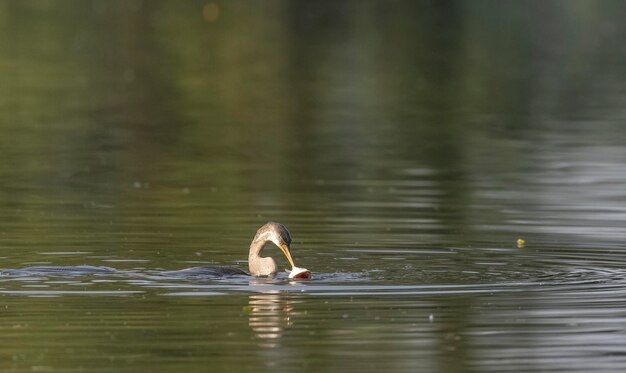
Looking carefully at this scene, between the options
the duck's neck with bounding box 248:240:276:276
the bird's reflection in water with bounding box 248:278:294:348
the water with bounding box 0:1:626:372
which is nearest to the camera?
the water with bounding box 0:1:626:372

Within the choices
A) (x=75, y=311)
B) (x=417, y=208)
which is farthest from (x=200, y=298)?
(x=417, y=208)

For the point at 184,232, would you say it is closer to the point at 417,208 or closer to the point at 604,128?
the point at 417,208

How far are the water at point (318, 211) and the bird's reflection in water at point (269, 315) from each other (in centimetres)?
3

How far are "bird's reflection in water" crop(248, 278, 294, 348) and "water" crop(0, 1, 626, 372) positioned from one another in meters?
0.03

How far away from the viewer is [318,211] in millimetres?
19156

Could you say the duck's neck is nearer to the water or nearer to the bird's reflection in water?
the water

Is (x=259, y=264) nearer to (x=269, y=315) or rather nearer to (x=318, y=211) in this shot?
(x=269, y=315)

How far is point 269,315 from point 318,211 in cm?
649

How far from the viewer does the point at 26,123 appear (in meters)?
30.9

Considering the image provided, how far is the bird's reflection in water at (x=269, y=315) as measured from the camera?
469 inches

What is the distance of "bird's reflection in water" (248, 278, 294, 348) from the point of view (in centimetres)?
1192

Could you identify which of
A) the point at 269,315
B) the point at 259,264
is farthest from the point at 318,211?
the point at 269,315

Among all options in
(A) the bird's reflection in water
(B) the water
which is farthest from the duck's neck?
(A) the bird's reflection in water

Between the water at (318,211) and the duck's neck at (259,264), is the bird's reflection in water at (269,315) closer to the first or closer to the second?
the water at (318,211)
